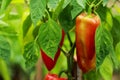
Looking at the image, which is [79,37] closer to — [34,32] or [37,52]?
[37,52]

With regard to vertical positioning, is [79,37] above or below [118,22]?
above

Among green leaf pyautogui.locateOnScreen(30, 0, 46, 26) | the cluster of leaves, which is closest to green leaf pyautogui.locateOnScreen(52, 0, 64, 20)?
the cluster of leaves

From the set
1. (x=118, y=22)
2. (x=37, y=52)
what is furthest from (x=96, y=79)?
(x=37, y=52)

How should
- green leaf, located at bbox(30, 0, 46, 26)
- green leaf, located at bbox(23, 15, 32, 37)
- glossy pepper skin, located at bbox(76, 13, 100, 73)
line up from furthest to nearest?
green leaf, located at bbox(23, 15, 32, 37) < glossy pepper skin, located at bbox(76, 13, 100, 73) < green leaf, located at bbox(30, 0, 46, 26)

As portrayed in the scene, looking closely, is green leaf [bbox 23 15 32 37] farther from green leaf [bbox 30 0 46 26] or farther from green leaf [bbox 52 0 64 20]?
green leaf [bbox 30 0 46 26]

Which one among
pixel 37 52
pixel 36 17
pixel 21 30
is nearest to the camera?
pixel 36 17

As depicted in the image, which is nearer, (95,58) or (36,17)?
(36,17)

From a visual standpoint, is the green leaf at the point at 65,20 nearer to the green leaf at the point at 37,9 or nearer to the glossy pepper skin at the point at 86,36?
the glossy pepper skin at the point at 86,36
